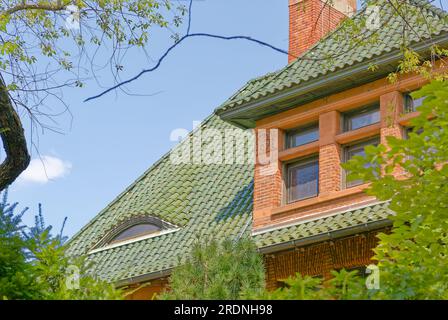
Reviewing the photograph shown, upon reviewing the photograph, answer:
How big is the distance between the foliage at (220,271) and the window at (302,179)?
2.38 metres

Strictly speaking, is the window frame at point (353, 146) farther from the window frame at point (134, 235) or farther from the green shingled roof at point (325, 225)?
the window frame at point (134, 235)

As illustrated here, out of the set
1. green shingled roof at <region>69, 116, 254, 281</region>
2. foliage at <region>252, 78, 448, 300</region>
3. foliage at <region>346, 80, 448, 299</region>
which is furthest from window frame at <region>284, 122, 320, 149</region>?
foliage at <region>346, 80, 448, 299</region>

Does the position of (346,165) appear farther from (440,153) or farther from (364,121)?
(364,121)

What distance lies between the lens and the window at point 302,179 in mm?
18484

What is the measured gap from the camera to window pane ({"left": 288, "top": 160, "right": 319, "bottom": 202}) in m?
18.5

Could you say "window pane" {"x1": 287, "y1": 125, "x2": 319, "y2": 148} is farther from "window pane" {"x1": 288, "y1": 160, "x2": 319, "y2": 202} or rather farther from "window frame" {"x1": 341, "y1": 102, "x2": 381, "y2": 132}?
"window frame" {"x1": 341, "y1": 102, "x2": 381, "y2": 132}

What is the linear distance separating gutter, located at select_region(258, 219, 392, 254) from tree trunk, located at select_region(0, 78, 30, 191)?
261 inches

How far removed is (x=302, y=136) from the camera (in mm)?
19047

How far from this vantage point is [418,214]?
350 inches

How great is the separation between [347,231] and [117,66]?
5672mm

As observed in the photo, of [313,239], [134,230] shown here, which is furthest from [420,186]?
[134,230]

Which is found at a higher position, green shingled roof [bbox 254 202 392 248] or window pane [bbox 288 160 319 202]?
window pane [bbox 288 160 319 202]
